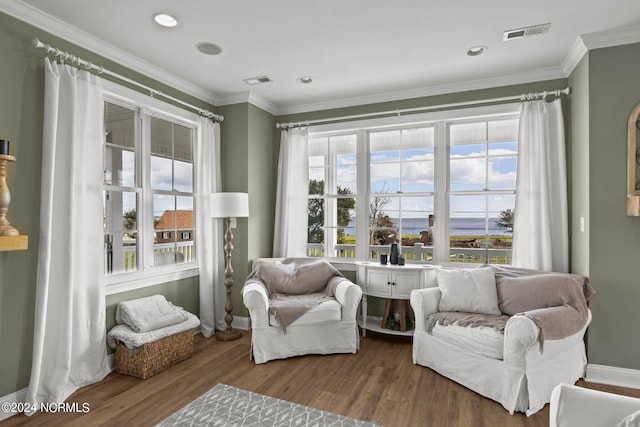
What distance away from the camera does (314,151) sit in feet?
15.2

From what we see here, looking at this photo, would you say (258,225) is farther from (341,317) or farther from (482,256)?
(482,256)

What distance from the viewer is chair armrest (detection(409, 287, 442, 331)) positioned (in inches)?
123

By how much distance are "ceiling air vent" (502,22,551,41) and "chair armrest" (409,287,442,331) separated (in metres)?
2.20

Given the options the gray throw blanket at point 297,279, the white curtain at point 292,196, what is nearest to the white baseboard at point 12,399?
the gray throw blanket at point 297,279

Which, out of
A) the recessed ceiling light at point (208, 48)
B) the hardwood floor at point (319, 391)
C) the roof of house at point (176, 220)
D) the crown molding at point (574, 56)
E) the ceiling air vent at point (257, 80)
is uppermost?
the ceiling air vent at point (257, 80)

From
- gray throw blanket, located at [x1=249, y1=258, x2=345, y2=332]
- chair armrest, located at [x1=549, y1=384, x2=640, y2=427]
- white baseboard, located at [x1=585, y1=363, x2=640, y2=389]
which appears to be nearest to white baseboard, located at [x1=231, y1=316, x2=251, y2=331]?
gray throw blanket, located at [x1=249, y1=258, x2=345, y2=332]

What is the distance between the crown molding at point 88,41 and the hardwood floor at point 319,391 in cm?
265

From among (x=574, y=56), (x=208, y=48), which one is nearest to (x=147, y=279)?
(x=208, y=48)

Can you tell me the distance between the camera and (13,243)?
220 centimetres

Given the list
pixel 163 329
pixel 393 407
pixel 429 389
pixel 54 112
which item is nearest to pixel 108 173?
pixel 54 112

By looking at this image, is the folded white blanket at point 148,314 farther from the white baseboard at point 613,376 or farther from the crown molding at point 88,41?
the white baseboard at point 613,376

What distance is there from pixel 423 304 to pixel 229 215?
6.91 feet

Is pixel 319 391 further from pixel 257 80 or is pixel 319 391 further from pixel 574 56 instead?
pixel 574 56

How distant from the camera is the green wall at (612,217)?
2770 mm
